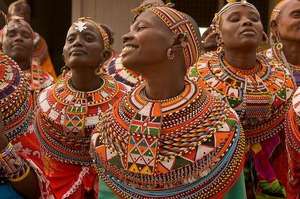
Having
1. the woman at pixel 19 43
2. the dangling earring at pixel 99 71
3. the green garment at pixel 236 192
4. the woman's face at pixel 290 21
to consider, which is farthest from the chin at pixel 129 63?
the woman at pixel 19 43

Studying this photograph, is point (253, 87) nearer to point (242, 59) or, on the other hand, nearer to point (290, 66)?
point (242, 59)

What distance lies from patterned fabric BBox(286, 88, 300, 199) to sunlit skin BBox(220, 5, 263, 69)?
0.88 meters

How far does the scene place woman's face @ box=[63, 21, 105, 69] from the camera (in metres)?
5.55

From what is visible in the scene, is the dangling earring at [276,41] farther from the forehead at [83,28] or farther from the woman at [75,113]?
the forehead at [83,28]

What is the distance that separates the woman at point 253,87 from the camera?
512cm

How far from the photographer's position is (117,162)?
373 centimetres

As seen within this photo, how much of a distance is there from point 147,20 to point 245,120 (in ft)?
→ 5.17

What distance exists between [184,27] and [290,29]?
1.89 m

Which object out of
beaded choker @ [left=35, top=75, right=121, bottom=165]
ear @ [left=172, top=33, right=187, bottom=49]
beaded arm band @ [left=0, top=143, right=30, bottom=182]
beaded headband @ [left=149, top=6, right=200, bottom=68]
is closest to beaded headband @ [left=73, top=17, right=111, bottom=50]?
beaded choker @ [left=35, top=75, right=121, bottom=165]

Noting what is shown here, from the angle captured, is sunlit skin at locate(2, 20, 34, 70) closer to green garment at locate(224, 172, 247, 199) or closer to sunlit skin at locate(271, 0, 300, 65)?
sunlit skin at locate(271, 0, 300, 65)

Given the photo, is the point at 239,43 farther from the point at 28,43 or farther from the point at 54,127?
the point at 28,43

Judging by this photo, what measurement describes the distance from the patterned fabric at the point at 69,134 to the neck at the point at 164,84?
1.62 metres

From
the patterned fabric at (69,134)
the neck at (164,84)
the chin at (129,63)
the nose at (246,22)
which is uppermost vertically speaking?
the chin at (129,63)

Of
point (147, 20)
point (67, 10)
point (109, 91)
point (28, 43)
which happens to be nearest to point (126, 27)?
point (67, 10)
